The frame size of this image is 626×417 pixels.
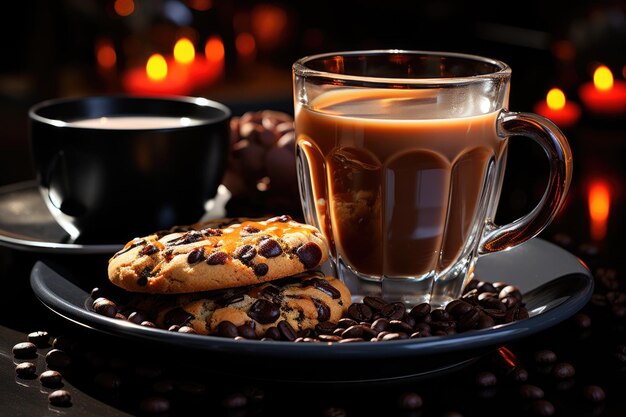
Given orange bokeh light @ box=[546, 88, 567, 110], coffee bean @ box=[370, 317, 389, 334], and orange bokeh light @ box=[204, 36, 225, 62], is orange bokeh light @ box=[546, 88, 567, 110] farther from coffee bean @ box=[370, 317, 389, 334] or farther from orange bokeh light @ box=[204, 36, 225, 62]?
coffee bean @ box=[370, 317, 389, 334]

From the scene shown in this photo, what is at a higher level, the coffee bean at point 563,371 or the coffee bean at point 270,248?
the coffee bean at point 270,248

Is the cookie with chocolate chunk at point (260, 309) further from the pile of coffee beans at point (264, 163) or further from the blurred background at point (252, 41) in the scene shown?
the blurred background at point (252, 41)

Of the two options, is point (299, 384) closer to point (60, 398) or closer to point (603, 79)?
point (60, 398)

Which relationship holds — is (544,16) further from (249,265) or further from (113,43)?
(249,265)

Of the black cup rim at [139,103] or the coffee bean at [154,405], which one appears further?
the black cup rim at [139,103]

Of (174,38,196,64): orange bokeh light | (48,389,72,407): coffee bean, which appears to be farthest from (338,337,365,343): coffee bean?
(174,38,196,64): orange bokeh light

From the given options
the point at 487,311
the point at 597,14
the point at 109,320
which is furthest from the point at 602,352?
the point at 597,14

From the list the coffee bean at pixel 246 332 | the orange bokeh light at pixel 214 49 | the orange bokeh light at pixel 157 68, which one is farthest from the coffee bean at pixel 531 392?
the orange bokeh light at pixel 214 49

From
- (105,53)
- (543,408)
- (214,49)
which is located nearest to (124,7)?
(105,53)

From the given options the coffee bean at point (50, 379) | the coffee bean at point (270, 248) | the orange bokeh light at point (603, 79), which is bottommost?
the orange bokeh light at point (603, 79)
